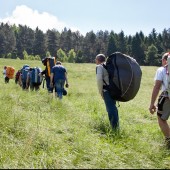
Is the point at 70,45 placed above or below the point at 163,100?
above

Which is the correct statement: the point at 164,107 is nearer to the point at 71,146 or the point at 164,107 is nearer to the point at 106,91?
the point at 106,91

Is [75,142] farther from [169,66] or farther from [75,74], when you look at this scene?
[75,74]

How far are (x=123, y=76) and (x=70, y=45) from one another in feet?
469

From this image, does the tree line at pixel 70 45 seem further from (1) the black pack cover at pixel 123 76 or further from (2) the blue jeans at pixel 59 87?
(1) the black pack cover at pixel 123 76

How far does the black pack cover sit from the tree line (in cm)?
10154

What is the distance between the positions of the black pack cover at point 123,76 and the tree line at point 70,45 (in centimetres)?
10154

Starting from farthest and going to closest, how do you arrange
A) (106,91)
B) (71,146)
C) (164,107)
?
(106,91)
(164,107)
(71,146)

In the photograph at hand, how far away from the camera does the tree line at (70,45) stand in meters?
120

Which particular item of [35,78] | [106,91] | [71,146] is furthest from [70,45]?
[71,146]

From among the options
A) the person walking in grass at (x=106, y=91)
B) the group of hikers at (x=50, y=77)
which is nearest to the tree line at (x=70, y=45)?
the group of hikers at (x=50, y=77)

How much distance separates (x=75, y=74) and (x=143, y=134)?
44.7 m

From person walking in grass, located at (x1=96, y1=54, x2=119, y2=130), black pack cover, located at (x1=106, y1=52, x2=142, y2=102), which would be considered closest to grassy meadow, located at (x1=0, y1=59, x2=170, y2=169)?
person walking in grass, located at (x1=96, y1=54, x2=119, y2=130)

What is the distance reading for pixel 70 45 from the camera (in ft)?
493

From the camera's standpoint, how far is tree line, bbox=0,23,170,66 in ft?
394
